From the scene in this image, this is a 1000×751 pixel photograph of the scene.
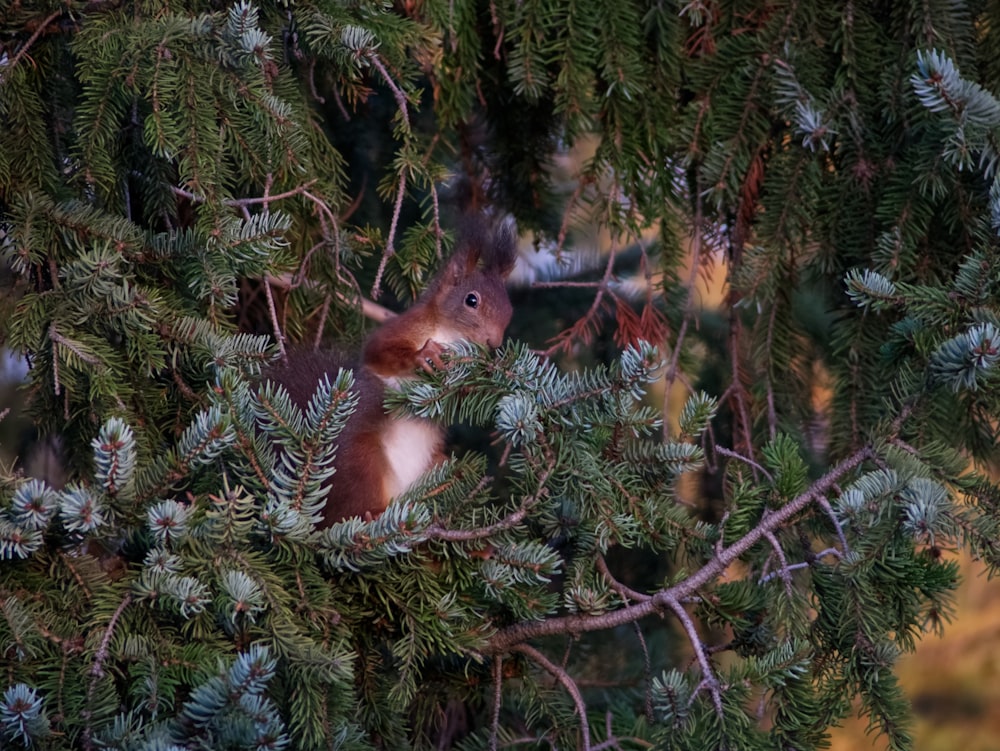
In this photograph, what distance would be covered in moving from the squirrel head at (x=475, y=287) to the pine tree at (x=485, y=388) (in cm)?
12

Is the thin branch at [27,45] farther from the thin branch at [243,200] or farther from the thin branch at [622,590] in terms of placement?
the thin branch at [622,590]

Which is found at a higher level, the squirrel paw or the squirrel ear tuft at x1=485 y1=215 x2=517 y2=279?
the squirrel ear tuft at x1=485 y1=215 x2=517 y2=279

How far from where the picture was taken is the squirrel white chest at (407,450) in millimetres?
1916

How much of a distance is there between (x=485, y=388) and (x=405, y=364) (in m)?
0.58

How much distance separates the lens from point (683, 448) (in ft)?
5.00

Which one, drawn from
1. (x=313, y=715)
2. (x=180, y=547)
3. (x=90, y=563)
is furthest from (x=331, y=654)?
(x=90, y=563)

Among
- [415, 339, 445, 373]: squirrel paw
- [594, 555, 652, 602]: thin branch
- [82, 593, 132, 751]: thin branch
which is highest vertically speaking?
[82, 593, 132, 751]: thin branch

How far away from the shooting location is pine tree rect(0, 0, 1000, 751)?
1346mm

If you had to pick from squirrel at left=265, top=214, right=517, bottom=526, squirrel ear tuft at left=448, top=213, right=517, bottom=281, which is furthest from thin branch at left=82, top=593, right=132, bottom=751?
squirrel ear tuft at left=448, top=213, right=517, bottom=281

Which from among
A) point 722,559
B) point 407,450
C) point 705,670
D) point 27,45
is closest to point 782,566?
point 722,559

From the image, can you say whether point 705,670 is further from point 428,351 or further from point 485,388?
point 428,351

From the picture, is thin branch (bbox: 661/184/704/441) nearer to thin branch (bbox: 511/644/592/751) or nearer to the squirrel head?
the squirrel head

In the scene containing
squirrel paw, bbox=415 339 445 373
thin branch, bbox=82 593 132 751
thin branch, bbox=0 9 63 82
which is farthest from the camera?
squirrel paw, bbox=415 339 445 373

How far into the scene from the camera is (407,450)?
6.44 ft
